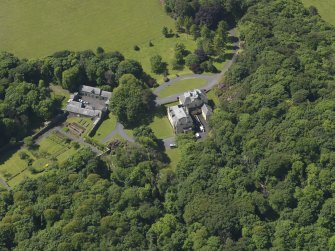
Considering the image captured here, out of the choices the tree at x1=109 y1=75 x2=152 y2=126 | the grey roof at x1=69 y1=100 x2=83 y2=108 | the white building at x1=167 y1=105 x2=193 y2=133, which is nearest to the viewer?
the white building at x1=167 y1=105 x2=193 y2=133

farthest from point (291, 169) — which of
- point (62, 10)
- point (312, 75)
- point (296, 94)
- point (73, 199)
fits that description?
point (62, 10)

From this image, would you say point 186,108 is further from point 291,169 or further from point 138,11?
point 138,11

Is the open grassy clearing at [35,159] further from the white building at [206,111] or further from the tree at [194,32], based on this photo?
the tree at [194,32]

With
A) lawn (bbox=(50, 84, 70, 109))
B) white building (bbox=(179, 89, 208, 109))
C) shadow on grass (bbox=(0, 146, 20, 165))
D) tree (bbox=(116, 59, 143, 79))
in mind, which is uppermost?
tree (bbox=(116, 59, 143, 79))

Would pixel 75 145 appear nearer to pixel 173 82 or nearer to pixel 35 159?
pixel 35 159

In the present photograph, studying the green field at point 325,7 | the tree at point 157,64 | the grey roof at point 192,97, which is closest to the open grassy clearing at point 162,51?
the tree at point 157,64

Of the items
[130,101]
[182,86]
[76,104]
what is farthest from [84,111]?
[182,86]

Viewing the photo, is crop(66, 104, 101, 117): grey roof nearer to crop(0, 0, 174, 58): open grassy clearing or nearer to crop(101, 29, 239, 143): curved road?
crop(101, 29, 239, 143): curved road

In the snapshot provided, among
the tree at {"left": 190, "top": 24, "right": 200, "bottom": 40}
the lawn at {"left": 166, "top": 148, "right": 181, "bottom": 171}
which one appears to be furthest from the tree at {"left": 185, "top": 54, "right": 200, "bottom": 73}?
the lawn at {"left": 166, "top": 148, "right": 181, "bottom": 171}
